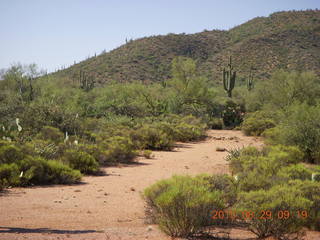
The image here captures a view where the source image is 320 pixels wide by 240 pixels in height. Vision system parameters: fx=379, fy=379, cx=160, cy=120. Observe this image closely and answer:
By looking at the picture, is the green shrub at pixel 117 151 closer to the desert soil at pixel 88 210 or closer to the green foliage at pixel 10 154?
the desert soil at pixel 88 210

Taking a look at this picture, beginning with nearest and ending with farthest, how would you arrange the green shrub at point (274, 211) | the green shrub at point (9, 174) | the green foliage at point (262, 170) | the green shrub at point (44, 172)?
1. the green shrub at point (274, 211)
2. the green foliage at point (262, 170)
3. the green shrub at point (9, 174)
4. the green shrub at point (44, 172)

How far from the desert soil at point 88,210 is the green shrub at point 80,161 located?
1.78 ft

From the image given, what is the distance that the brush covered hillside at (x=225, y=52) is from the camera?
2330 inches

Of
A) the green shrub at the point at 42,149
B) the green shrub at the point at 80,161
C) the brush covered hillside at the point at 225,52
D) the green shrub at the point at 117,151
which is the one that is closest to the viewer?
the green shrub at the point at 42,149

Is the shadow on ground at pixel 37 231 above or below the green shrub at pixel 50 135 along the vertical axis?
below

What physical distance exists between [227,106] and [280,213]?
92.9 ft

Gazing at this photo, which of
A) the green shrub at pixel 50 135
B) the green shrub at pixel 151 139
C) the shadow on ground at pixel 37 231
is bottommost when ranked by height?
the green shrub at pixel 151 139

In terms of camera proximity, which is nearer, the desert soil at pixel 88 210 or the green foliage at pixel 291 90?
the desert soil at pixel 88 210

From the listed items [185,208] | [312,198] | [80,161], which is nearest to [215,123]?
[80,161]

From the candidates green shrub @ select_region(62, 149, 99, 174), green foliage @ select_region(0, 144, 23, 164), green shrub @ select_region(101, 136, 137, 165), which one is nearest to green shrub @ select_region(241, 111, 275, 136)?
green shrub @ select_region(101, 136, 137, 165)

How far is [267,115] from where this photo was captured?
2827cm

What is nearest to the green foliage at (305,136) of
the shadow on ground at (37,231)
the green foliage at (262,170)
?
the green foliage at (262,170)

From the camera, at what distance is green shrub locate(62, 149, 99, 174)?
12062 millimetres

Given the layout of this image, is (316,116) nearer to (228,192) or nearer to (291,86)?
(228,192)
